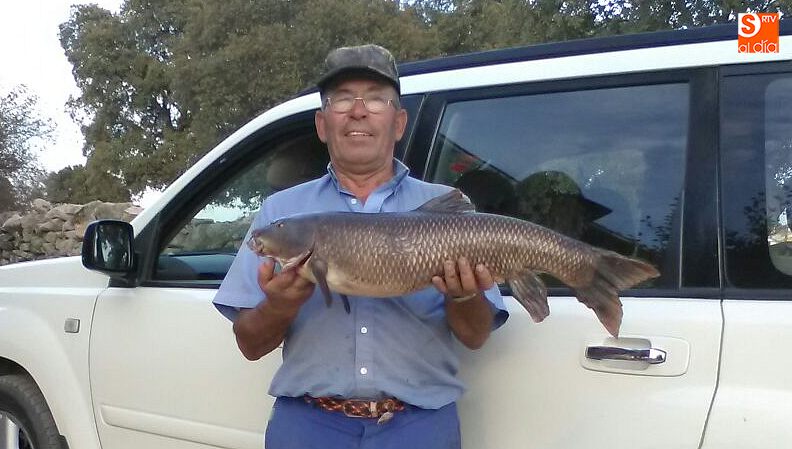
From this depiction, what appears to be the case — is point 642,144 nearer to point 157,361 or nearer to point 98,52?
point 157,361

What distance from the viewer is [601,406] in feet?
6.68

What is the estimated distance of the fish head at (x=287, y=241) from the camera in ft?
6.13

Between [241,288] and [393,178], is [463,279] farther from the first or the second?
[241,288]

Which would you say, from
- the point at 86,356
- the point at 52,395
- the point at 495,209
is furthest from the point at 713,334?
the point at 52,395

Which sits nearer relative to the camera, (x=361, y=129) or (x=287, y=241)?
(x=287, y=241)

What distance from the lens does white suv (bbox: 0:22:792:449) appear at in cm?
194

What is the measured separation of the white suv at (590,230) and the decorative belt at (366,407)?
0.97 ft

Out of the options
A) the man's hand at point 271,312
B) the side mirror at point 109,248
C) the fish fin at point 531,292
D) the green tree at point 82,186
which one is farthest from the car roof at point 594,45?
the green tree at point 82,186

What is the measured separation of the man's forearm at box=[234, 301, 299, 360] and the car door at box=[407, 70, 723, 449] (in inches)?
23.1

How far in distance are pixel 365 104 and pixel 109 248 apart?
136 centimetres

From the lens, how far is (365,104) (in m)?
2.20

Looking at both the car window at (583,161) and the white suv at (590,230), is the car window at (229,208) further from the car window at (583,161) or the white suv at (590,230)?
the car window at (583,161)

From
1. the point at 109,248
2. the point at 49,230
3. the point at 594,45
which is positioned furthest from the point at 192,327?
the point at 49,230

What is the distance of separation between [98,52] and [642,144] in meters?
28.0
